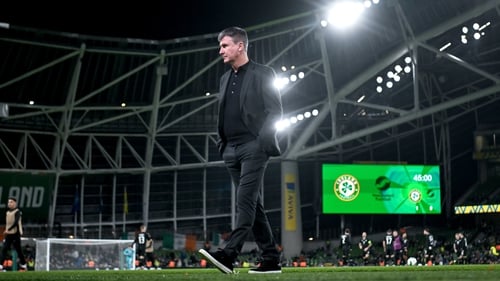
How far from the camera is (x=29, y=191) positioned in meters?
39.5

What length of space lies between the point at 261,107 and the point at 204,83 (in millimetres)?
33831

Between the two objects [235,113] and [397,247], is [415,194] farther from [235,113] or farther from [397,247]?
[235,113]

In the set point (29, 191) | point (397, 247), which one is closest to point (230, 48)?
point (397, 247)

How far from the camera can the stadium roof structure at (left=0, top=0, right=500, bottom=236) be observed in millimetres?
34000

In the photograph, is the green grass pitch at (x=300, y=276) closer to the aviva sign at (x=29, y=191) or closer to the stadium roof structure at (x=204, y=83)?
the stadium roof structure at (x=204, y=83)

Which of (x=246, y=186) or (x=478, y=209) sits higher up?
(x=478, y=209)

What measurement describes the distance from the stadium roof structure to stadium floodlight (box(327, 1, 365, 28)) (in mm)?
631

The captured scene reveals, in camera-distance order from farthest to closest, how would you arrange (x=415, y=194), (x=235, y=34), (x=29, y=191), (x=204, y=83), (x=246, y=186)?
(x=415, y=194) < (x=204, y=83) < (x=29, y=191) < (x=235, y=34) < (x=246, y=186)

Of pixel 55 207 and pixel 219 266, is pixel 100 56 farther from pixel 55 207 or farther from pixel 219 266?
pixel 219 266

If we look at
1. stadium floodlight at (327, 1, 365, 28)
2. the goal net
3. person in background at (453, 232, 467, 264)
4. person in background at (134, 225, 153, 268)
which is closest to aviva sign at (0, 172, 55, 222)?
person in background at (134, 225, 153, 268)

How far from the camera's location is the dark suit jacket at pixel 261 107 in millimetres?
6777

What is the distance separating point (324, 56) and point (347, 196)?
9353 mm

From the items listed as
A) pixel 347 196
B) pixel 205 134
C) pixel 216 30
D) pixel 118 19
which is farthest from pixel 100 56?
pixel 347 196

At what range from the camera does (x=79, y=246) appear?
24344 millimetres
